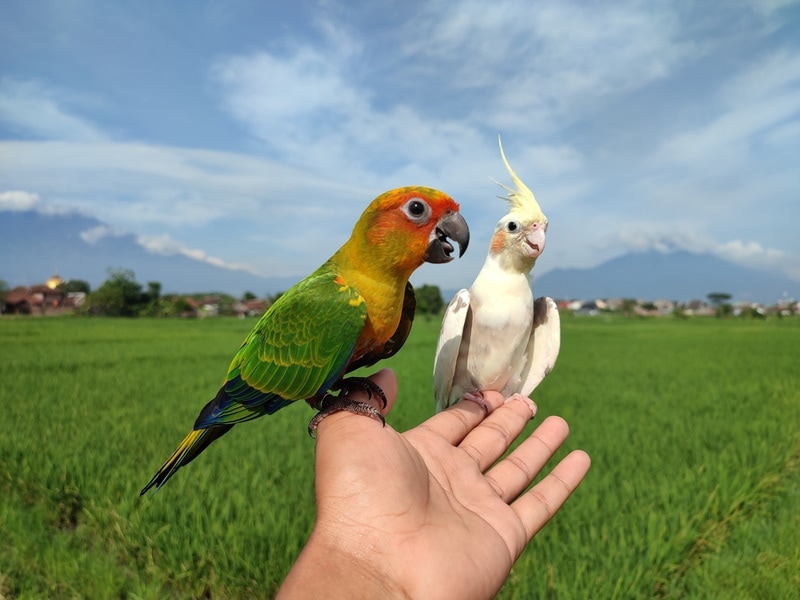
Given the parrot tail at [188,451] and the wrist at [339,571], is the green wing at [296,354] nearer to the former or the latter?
the parrot tail at [188,451]

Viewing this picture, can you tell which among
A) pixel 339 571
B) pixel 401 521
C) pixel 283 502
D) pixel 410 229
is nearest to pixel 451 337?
pixel 410 229

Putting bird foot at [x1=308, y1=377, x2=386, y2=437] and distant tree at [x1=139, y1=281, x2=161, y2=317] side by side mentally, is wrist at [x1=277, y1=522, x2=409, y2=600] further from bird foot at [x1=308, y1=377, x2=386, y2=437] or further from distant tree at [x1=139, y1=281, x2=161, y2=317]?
distant tree at [x1=139, y1=281, x2=161, y2=317]

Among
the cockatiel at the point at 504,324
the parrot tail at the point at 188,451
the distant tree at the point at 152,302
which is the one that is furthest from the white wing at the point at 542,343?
the distant tree at the point at 152,302

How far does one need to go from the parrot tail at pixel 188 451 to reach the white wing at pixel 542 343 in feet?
7.47

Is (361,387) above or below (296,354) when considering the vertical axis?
below

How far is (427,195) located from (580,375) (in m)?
13.2

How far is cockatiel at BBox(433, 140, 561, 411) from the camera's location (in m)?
2.97

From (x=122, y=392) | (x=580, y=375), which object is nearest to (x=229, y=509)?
(x=122, y=392)

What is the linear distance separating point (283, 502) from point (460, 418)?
2.23 meters

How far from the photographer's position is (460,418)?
3.35m

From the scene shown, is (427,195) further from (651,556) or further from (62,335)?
(62,335)

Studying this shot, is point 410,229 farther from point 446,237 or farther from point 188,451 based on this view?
point 188,451

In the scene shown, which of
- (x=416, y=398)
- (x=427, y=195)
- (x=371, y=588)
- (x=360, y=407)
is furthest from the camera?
(x=416, y=398)

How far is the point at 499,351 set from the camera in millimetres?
3242
